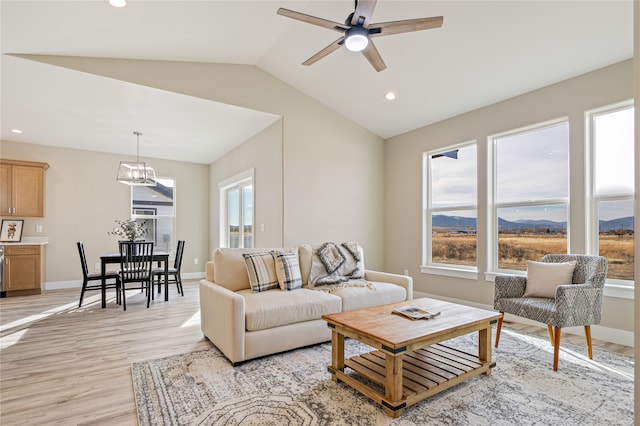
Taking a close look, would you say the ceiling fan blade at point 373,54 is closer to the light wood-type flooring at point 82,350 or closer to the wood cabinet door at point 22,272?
the light wood-type flooring at point 82,350

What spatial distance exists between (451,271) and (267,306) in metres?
3.02

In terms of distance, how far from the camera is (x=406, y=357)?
2.61 meters

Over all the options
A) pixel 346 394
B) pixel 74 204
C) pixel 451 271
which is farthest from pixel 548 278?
pixel 74 204

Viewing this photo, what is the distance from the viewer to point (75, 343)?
10.9 ft

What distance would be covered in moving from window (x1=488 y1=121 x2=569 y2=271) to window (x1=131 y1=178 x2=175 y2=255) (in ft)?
21.2

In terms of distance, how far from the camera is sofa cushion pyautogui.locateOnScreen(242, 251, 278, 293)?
344 centimetres

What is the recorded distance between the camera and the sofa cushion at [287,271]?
140 inches

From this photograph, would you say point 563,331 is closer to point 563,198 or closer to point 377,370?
point 563,198

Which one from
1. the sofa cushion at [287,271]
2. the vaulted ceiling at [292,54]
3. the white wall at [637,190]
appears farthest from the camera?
the sofa cushion at [287,271]

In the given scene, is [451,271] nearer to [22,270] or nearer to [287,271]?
[287,271]

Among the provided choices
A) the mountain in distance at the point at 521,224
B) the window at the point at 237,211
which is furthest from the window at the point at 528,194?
the window at the point at 237,211

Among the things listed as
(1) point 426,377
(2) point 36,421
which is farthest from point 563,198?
(2) point 36,421

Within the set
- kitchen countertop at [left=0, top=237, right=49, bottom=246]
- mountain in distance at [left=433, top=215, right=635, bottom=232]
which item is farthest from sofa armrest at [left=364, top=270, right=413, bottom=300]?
kitchen countertop at [left=0, top=237, right=49, bottom=246]

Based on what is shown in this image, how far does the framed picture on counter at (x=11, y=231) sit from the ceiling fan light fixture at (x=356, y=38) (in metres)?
6.66
